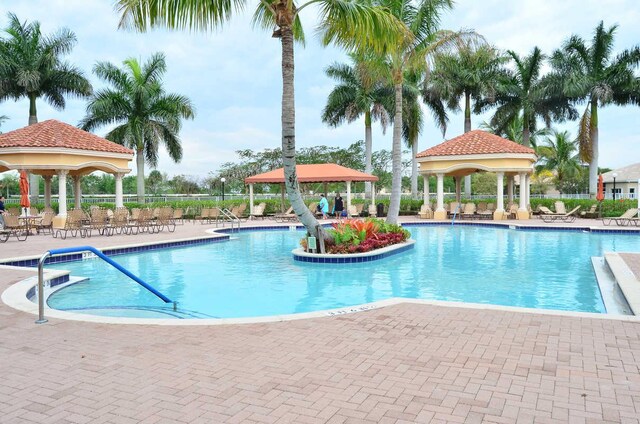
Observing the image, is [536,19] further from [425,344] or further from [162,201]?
[162,201]

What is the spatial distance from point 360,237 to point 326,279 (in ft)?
10.4

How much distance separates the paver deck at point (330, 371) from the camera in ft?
11.6

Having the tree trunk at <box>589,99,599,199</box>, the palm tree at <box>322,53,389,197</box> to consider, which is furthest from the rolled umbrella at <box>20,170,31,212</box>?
the tree trunk at <box>589,99,599,199</box>

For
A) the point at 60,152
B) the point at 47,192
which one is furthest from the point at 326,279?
the point at 47,192

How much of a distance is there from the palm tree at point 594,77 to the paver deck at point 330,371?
27.9 m

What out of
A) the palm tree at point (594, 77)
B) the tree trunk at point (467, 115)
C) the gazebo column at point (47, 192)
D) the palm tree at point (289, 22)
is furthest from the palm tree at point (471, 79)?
the gazebo column at point (47, 192)

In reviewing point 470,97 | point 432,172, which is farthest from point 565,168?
point 432,172

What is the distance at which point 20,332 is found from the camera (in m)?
5.59

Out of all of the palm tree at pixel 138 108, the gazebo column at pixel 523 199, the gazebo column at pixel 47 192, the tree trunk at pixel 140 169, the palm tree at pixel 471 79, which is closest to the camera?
the gazebo column at pixel 47 192

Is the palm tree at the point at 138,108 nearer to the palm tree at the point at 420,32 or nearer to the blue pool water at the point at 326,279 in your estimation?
the blue pool water at the point at 326,279

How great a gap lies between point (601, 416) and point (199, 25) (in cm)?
999

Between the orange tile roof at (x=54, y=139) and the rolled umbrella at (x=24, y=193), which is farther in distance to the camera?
the orange tile roof at (x=54, y=139)

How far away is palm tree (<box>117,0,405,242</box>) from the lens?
32.9 feet

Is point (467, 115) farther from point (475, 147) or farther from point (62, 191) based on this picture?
point (62, 191)
